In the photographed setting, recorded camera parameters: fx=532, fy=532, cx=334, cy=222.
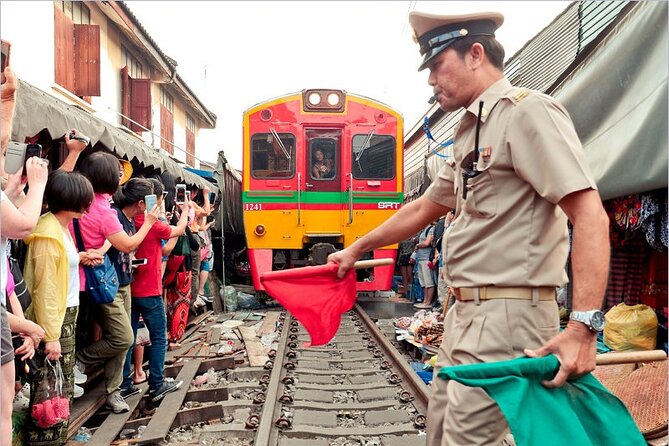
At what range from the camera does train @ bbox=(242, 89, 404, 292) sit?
31.5 ft

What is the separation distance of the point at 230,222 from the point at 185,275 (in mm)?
5522

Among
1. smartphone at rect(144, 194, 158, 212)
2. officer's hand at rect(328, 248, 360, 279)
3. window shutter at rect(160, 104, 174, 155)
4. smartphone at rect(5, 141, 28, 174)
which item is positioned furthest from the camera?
window shutter at rect(160, 104, 174, 155)

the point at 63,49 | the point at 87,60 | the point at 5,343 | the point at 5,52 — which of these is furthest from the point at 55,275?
the point at 87,60

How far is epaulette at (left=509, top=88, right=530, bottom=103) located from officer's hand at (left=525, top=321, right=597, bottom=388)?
0.79 m

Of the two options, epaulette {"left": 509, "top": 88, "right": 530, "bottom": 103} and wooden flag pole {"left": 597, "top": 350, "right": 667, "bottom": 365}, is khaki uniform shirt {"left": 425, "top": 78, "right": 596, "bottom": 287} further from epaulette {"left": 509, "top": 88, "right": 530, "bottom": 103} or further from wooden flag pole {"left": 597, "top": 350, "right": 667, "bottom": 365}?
wooden flag pole {"left": 597, "top": 350, "right": 667, "bottom": 365}

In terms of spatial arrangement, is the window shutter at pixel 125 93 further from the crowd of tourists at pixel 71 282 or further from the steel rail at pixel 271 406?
the steel rail at pixel 271 406

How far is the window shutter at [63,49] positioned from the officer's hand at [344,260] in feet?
28.7

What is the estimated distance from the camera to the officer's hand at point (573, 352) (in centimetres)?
166

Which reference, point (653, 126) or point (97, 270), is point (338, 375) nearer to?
point (97, 270)

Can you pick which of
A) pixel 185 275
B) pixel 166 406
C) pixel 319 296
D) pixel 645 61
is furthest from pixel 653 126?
pixel 185 275

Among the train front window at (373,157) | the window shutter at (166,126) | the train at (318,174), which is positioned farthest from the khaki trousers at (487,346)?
the window shutter at (166,126)

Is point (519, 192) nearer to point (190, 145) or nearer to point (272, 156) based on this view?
point (272, 156)

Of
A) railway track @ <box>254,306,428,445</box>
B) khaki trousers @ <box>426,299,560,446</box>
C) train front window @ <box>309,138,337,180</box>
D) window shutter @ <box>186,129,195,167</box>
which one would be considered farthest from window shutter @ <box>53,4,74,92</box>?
window shutter @ <box>186,129,195,167</box>

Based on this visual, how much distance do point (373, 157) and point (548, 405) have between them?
334 inches
